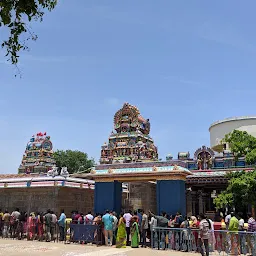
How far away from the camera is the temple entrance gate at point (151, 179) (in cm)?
1511

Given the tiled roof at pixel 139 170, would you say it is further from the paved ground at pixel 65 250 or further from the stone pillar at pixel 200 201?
the stone pillar at pixel 200 201

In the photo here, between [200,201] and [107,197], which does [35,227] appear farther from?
[200,201]

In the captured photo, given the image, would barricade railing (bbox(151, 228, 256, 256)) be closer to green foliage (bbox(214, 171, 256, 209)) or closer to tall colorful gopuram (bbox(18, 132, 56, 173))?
green foliage (bbox(214, 171, 256, 209))

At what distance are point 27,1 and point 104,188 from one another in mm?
11511

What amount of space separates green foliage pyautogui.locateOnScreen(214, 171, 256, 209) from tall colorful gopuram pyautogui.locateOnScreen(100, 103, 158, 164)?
840 inches

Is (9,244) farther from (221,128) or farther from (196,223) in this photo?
(221,128)

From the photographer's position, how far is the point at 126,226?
13.0 meters

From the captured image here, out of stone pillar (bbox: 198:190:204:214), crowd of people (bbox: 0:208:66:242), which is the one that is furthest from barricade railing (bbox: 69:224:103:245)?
stone pillar (bbox: 198:190:204:214)

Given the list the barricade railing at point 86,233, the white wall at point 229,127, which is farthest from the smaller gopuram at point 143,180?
the white wall at point 229,127

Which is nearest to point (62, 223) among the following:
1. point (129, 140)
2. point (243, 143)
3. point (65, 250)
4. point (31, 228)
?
point (31, 228)

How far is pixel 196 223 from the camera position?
474 inches

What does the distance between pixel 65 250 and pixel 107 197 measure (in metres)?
4.91

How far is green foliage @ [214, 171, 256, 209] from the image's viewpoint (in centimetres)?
1620

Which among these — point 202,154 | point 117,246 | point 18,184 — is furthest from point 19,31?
point 202,154
